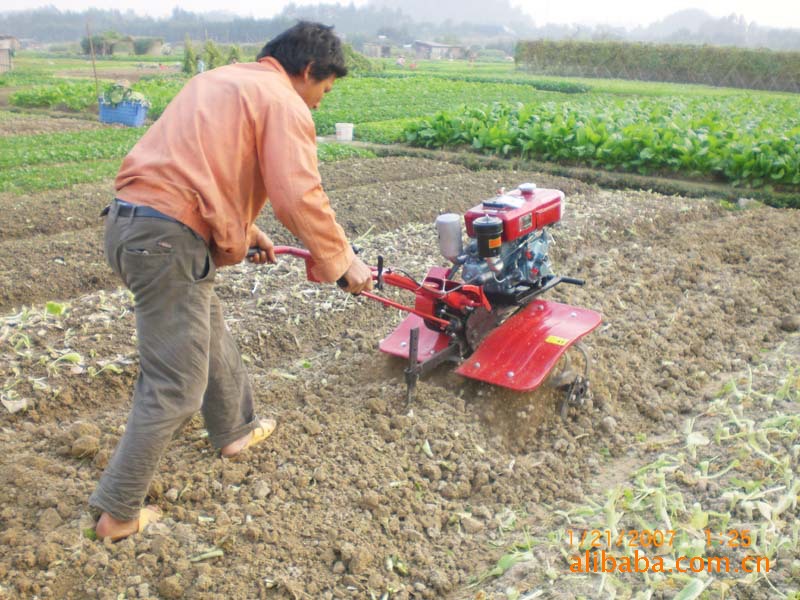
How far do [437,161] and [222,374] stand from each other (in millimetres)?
9157

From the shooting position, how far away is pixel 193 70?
97.0 ft

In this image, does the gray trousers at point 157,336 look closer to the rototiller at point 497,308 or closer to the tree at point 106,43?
the rototiller at point 497,308

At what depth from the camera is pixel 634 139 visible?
36.8 feet

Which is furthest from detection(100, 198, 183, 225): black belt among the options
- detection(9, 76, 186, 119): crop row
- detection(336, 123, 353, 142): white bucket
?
detection(9, 76, 186, 119): crop row

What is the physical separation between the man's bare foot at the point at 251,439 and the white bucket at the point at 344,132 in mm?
11052

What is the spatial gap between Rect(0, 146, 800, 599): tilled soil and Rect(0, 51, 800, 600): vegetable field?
1 cm

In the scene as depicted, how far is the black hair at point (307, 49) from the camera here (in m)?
2.87

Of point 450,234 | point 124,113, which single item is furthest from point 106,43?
point 450,234

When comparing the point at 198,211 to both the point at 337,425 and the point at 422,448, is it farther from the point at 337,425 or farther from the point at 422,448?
the point at 422,448

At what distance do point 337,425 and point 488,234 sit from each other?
116 cm

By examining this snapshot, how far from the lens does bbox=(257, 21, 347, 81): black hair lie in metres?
2.87

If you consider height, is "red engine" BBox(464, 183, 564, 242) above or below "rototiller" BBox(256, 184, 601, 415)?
above

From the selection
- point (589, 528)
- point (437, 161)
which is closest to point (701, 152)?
point (437, 161)

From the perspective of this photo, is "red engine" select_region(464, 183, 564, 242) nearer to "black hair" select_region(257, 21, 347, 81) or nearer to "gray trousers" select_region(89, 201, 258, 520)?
"black hair" select_region(257, 21, 347, 81)
